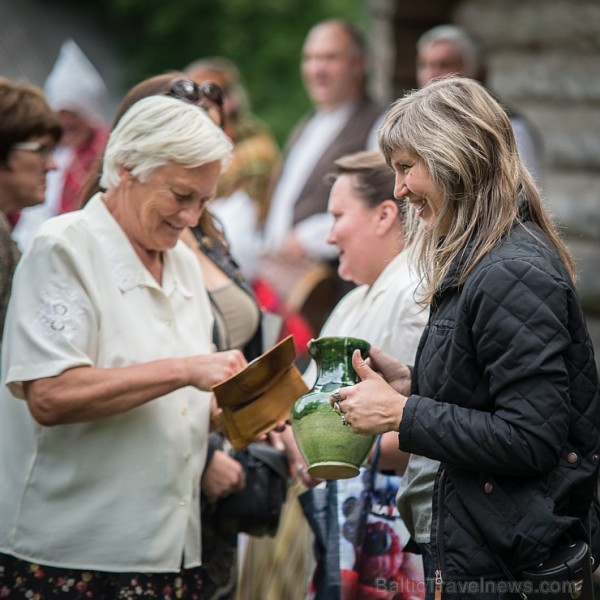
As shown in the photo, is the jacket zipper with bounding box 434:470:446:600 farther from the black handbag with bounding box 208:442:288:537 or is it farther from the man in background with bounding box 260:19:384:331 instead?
the man in background with bounding box 260:19:384:331

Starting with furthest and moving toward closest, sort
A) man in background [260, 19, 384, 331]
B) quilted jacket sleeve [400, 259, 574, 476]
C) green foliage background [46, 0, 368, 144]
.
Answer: green foliage background [46, 0, 368, 144] → man in background [260, 19, 384, 331] → quilted jacket sleeve [400, 259, 574, 476]

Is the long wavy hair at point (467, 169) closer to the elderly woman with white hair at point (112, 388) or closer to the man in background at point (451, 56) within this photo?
the elderly woman with white hair at point (112, 388)

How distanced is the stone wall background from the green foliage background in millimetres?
6803

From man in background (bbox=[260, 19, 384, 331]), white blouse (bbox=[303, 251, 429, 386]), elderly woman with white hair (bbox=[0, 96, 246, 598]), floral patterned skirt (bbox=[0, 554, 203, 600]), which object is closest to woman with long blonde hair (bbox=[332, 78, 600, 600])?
white blouse (bbox=[303, 251, 429, 386])

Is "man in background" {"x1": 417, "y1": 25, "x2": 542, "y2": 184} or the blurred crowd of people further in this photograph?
"man in background" {"x1": 417, "y1": 25, "x2": 542, "y2": 184}

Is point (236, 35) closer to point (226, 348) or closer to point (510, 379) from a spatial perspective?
point (226, 348)

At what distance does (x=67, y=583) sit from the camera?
342cm

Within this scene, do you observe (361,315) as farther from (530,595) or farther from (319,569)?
(530,595)

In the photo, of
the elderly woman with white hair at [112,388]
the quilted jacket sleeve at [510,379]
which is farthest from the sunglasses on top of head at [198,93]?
the quilted jacket sleeve at [510,379]

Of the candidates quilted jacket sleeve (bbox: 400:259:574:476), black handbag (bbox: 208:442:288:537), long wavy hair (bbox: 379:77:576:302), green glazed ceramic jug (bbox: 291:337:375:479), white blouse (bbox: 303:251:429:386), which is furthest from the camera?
black handbag (bbox: 208:442:288:537)

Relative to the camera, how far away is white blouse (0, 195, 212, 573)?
3367 mm

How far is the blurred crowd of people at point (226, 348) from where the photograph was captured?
9.08 ft

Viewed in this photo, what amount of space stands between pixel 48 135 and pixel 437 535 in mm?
2198

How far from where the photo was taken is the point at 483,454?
8.93ft
